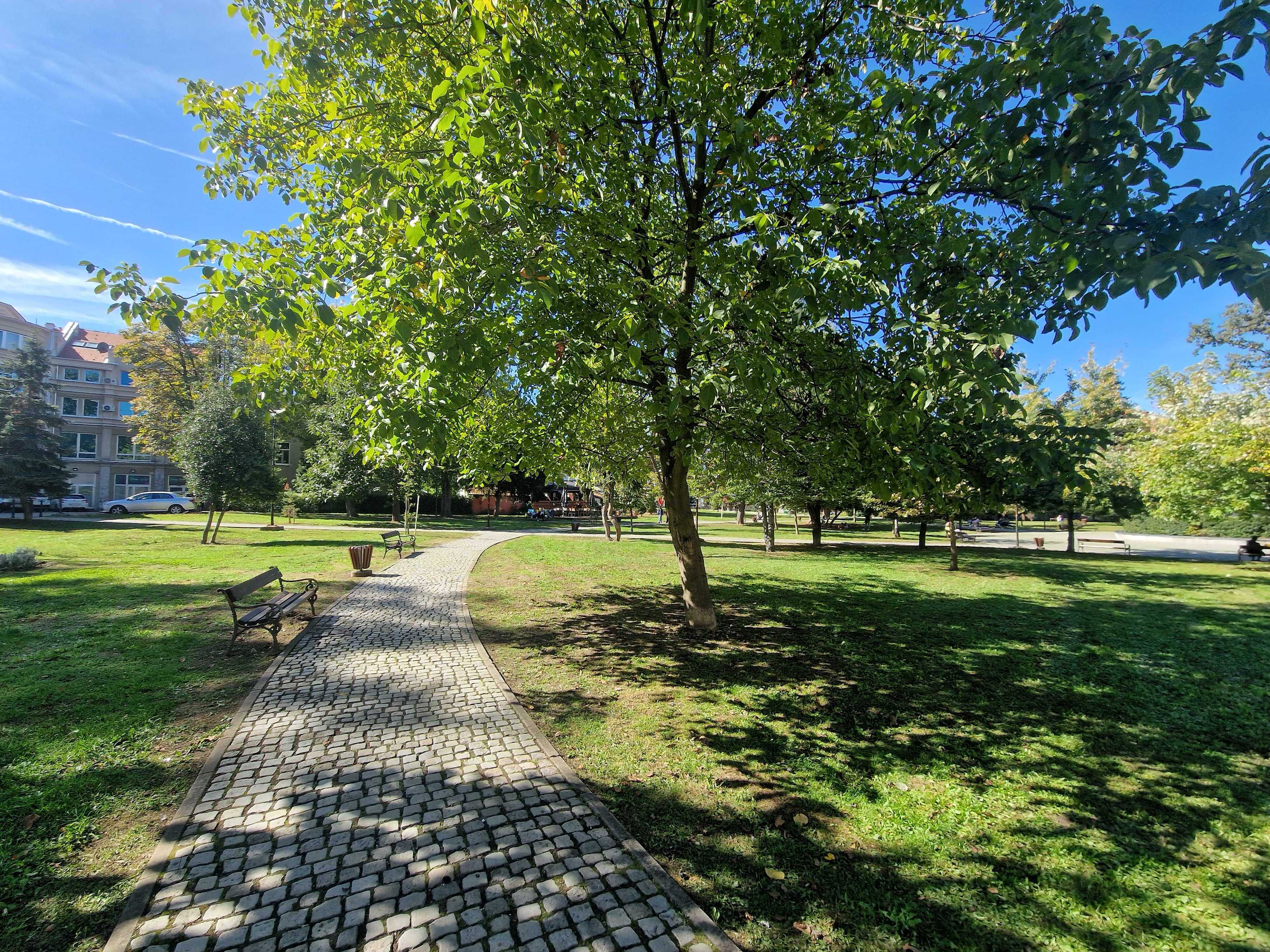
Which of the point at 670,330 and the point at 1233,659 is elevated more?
the point at 670,330

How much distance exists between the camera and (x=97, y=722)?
15.5 ft

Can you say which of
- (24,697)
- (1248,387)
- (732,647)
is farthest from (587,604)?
(1248,387)

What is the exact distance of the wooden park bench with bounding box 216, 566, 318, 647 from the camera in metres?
6.98

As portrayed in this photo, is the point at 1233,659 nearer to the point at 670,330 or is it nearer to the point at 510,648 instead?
the point at 670,330

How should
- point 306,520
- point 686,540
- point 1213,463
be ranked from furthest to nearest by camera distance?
point 306,520 < point 1213,463 < point 686,540

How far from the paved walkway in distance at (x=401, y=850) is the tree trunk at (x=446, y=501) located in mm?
34417

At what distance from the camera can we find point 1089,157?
3.35 metres

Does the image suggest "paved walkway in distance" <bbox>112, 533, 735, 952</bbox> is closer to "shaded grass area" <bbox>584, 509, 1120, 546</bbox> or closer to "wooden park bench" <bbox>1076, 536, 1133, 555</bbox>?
"shaded grass area" <bbox>584, 509, 1120, 546</bbox>

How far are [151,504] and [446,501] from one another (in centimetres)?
1807

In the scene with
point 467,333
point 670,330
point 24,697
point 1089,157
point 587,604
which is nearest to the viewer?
point 1089,157

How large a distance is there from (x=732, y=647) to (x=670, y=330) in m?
4.66

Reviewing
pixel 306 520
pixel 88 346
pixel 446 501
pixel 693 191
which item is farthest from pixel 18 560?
pixel 88 346

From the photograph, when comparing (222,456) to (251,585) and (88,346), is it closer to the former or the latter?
(251,585)

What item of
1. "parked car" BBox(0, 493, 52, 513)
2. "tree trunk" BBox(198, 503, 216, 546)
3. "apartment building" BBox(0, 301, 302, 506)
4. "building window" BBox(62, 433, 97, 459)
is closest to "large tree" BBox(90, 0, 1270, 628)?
"tree trunk" BBox(198, 503, 216, 546)
